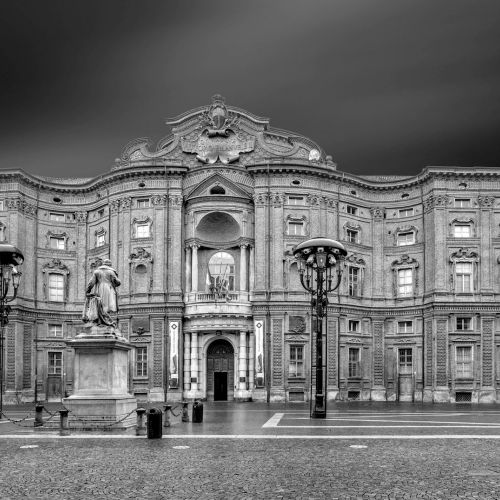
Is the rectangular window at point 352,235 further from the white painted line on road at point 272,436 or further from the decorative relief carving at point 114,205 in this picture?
the white painted line on road at point 272,436

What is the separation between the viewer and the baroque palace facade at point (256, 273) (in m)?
66.1

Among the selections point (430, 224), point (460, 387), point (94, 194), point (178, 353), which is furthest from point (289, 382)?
point (94, 194)

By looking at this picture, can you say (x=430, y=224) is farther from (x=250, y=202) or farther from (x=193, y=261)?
(x=193, y=261)

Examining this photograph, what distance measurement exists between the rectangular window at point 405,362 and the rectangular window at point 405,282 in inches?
189

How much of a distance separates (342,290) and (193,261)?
1257cm

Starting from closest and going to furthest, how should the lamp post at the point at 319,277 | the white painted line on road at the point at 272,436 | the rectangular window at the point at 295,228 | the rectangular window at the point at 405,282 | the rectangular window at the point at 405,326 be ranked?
the white painted line on road at the point at 272,436 < the lamp post at the point at 319,277 < the rectangular window at the point at 295,228 < the rectangular window at the point at 405,326 < the rectangular window at the point at 405,282

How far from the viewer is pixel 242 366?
65.8m

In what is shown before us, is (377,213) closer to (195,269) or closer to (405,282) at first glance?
(405,282)

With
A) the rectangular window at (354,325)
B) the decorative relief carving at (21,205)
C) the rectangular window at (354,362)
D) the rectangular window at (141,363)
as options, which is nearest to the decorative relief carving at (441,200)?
the rectangular window at (354,325)

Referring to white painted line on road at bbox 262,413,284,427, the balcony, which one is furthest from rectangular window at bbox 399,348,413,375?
white painted line on road at bbox 262,413,284,427

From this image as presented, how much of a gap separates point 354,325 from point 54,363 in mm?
25562

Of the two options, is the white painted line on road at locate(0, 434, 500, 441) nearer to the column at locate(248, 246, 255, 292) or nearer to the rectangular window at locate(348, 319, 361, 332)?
the column at locate(248, 246, 255, 292)

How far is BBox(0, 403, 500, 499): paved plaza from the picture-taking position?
16.6m

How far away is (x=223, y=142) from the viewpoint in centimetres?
7006
